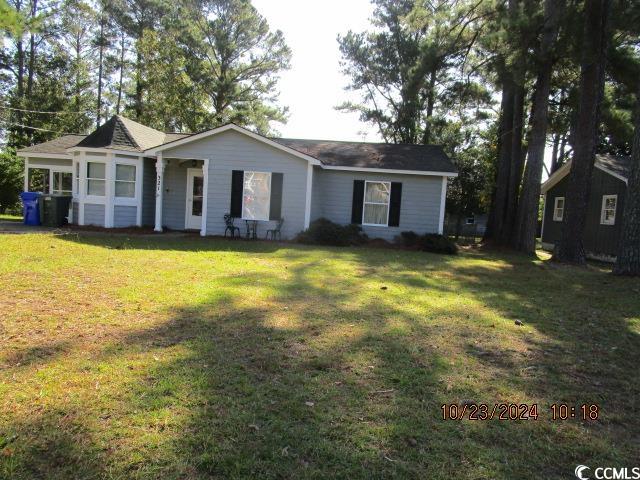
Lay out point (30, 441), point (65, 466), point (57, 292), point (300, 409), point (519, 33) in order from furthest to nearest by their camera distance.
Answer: point (519, 33)
point (57, 292)
point (300, 409)
point (30, 441)
point (65, 466)

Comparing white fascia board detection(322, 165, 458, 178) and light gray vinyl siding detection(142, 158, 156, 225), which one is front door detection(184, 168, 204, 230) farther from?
white fascia board detection(322, 165, 458, 178)

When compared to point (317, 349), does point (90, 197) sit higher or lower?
higher

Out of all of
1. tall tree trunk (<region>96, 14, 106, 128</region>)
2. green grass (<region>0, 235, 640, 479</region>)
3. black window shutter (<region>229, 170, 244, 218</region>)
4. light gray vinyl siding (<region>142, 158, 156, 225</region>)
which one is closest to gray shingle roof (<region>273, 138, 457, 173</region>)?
black window shutter (<region>229, 170, 244, 218</region>)

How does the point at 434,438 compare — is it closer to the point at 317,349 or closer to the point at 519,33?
the point at 317,349

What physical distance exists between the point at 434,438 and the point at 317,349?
1.68 meters

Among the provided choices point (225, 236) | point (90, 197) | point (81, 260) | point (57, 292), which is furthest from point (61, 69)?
point (57, 292)

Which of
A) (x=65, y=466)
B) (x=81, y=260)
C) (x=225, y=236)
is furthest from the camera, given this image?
(x=225, y=236)

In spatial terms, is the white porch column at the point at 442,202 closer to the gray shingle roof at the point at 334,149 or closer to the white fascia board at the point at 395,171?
the white fascia board at the point at 395,171

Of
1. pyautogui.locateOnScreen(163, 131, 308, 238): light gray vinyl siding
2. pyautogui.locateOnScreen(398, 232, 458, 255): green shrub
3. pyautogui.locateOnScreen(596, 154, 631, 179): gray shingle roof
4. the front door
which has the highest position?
pyautogui.locateOnScreen(596, 154, 631, 179): gray shingle roof

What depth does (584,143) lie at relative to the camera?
40.3 ft

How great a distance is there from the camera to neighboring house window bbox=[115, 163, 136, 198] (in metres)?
14.8

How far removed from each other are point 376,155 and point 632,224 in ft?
28.5

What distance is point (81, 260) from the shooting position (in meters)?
8.55
